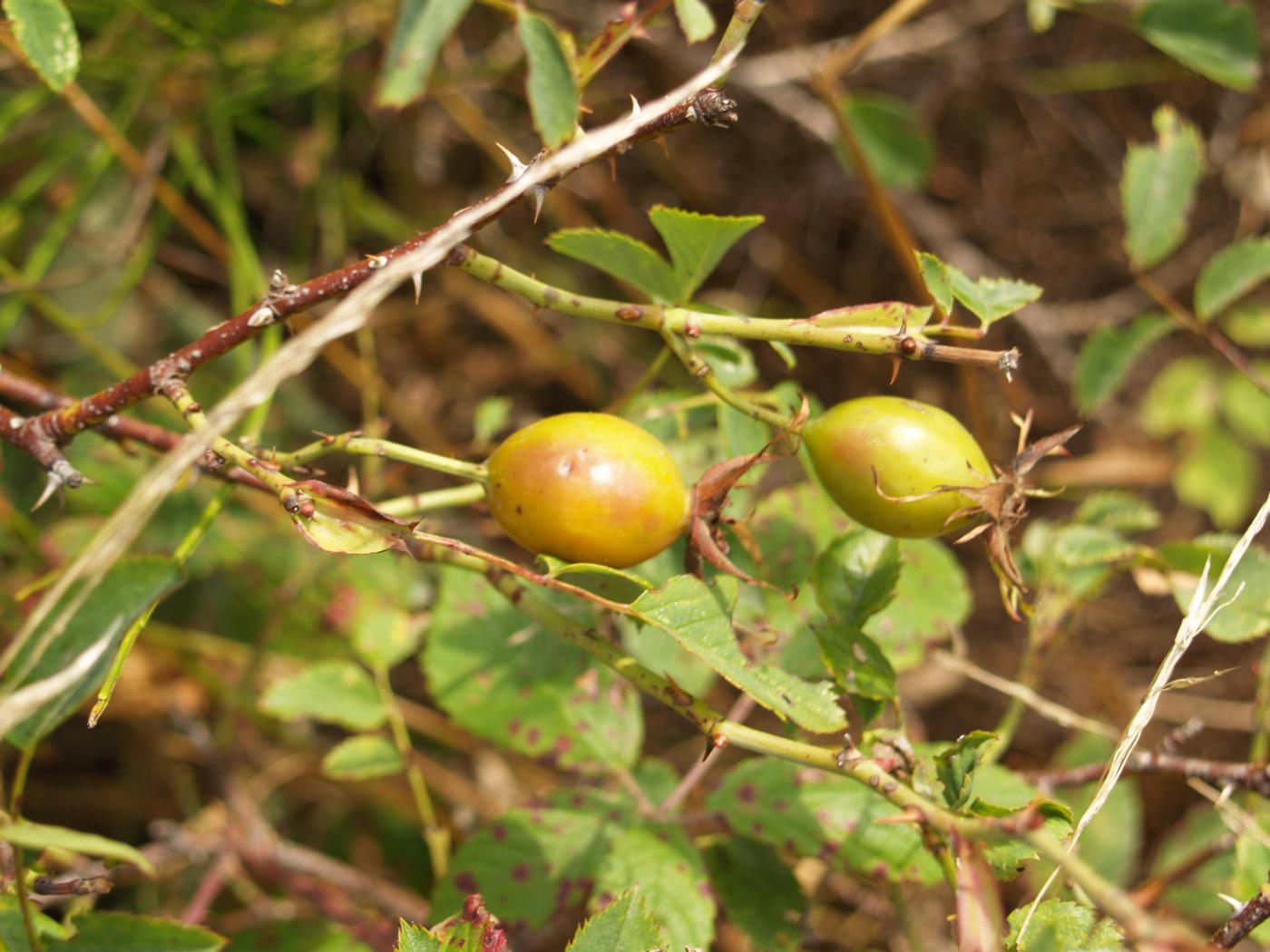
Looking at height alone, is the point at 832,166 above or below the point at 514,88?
below

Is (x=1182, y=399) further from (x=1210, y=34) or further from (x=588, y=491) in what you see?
(x=588, y=491)

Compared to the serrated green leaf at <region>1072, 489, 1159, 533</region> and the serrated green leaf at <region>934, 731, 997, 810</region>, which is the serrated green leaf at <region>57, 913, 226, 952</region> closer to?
the serrated green leaf at <region>934, 731, 997, 810</region>

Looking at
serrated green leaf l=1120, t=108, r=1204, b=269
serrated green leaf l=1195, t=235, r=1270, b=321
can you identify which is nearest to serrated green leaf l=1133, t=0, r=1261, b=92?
serrated green leaf l=1120, t=108, r=1204, b=269

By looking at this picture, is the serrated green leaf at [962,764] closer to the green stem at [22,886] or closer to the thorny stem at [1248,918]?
the thorny stem at [1248,918]

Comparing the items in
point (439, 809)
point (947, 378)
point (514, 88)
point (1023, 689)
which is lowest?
point (439, 809)

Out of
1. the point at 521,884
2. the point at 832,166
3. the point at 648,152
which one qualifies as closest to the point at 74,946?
the point at 521,884

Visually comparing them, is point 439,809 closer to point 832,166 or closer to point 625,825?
point 625,825
